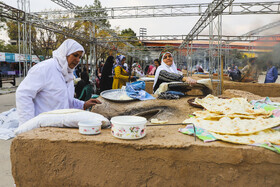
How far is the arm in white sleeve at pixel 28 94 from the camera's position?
215cm

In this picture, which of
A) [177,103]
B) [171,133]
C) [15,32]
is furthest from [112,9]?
Answer: [15,32]

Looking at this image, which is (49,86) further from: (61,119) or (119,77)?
(119,77)

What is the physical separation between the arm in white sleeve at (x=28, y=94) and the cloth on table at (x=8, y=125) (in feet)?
9.38

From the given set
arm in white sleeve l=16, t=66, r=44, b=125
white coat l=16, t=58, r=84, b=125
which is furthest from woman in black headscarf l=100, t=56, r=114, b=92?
arm in white sleeve l=16, t=66, r=44, b=125

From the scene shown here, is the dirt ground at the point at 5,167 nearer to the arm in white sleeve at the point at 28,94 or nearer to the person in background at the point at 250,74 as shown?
the arm in white sleeve at the point at 28,94

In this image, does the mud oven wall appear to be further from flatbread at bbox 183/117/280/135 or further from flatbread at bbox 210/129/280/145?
flatbread at bbox 183/117/280/135

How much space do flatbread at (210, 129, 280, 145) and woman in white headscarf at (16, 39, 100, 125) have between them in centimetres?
176

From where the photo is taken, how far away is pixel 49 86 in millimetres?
2404

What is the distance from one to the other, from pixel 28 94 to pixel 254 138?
2.15 m

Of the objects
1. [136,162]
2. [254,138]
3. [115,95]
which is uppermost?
[115,95]

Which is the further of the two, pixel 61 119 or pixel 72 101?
pixel 72 101

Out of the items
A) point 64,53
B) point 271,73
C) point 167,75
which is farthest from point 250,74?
point 64,53

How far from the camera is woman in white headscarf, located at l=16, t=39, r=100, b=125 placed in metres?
2.18

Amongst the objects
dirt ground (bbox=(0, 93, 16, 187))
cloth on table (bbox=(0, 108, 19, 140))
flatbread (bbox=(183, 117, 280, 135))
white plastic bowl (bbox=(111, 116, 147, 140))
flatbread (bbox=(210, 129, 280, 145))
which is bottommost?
dirt ground (bbox=(0, 93, 16, 187))
